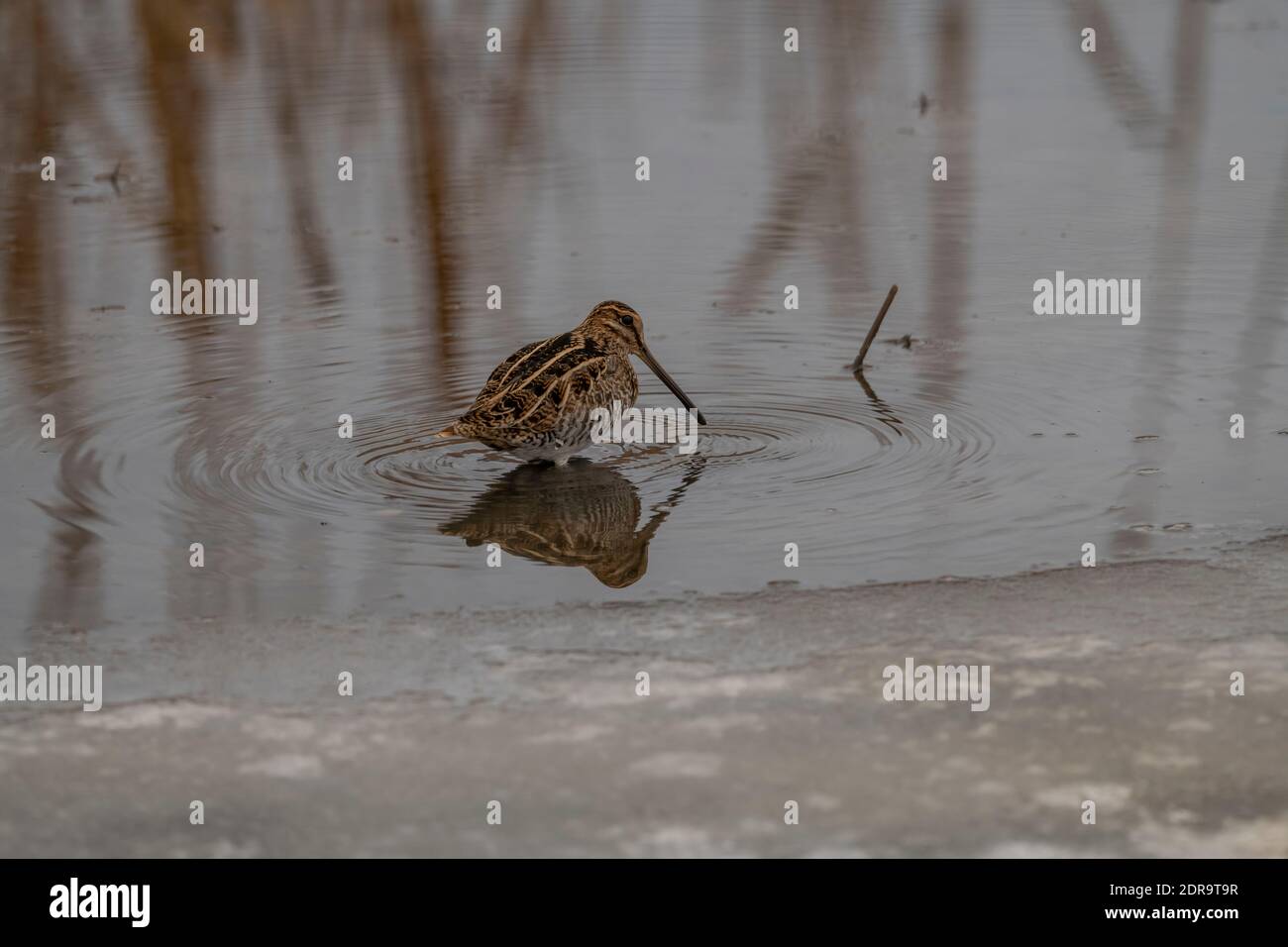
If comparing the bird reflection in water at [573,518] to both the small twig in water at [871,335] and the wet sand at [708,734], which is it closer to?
the wet sand at [708,734]

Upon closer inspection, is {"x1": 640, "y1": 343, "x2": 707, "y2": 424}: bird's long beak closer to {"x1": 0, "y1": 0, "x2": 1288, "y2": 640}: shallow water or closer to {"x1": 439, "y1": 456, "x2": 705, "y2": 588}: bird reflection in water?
{"x1": 0, "y1": 0, "x2": 1288, "y2": 640}: shallow water

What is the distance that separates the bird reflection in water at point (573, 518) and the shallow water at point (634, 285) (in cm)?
2

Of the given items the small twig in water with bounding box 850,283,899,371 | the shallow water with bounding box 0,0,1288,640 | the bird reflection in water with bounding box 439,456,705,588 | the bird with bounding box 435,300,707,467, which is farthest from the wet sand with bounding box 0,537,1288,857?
the small twig in water with bounding box 850,283,899,371

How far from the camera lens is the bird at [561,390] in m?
7.20

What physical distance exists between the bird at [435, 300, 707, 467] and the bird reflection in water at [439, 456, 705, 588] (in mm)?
141

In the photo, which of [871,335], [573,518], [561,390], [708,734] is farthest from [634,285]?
[708,734]

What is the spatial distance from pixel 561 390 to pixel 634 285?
2459mm

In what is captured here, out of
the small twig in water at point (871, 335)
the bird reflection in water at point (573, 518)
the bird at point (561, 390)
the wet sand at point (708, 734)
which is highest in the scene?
the small twig in water at point (871, 335)

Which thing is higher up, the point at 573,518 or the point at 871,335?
the point at 871,335

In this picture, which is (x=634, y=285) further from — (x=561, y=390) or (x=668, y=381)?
(x=561, y=390)

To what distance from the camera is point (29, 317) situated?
9508 millimetres

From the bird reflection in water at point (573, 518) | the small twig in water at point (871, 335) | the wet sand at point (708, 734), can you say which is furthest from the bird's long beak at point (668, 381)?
the wet sand at point (708, 734)

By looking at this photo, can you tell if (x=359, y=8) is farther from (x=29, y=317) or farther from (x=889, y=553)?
(x=889, y=553)

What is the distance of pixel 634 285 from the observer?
31.6 feet
